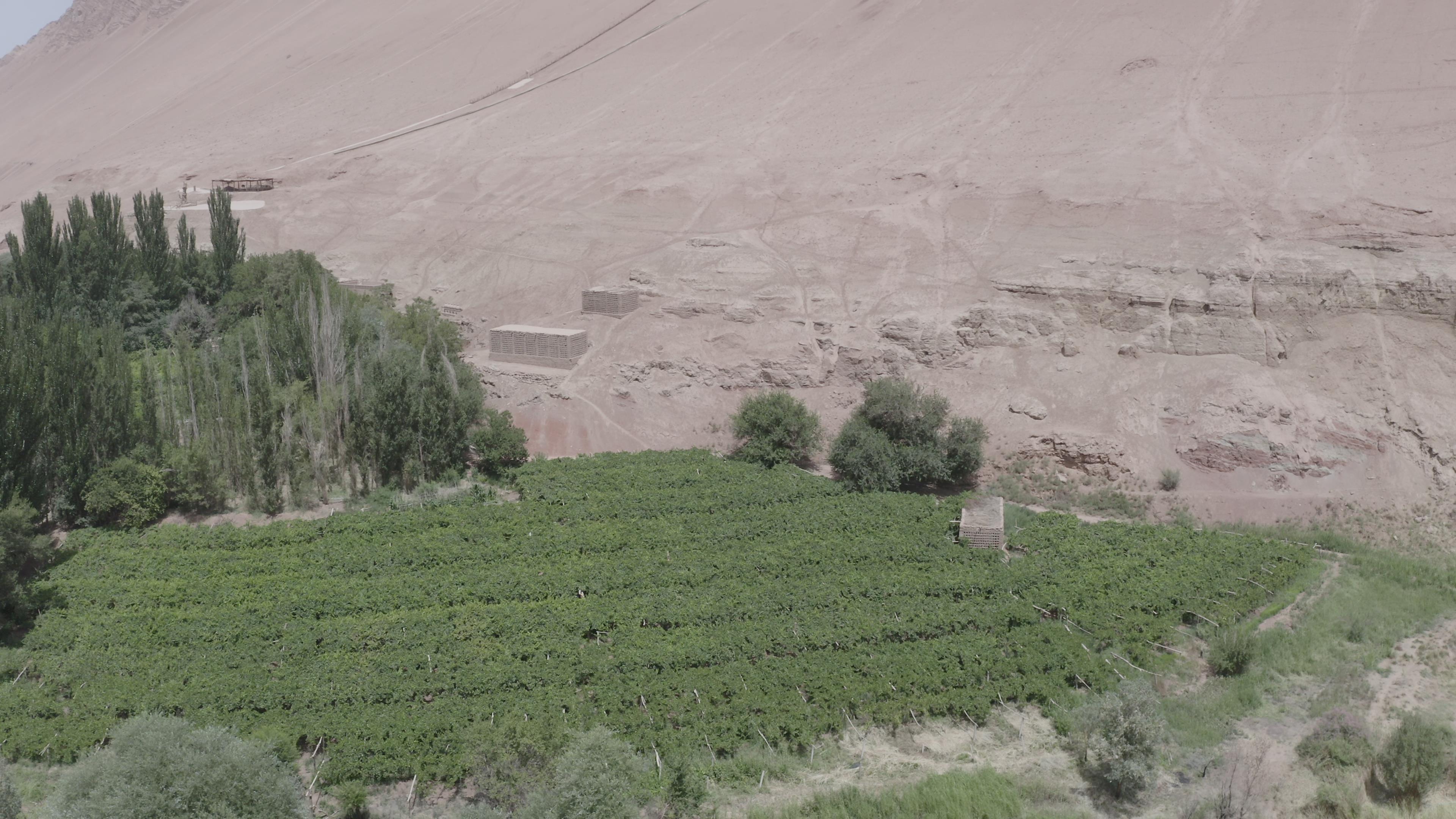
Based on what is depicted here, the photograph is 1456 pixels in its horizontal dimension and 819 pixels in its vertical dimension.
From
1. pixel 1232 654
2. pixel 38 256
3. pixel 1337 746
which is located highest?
pixel 38 256

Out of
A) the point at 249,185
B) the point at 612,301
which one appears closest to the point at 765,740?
the point at 612,301

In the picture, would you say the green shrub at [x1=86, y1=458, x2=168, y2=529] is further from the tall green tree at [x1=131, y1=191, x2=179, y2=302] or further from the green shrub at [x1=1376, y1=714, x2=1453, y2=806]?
the green shrub at [x1=1376, y1=714, x2=1453, y2=806]

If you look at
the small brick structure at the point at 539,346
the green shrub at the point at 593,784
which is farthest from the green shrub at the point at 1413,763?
the small brick structure at the point at 539,346

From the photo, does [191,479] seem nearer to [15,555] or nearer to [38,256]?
[15,555]

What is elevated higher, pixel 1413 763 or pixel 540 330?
A: pixel 540 330

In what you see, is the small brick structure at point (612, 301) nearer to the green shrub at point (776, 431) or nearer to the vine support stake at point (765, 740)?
the green shrub at point (776, 431)

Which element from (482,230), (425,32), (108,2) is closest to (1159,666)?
(482,230)

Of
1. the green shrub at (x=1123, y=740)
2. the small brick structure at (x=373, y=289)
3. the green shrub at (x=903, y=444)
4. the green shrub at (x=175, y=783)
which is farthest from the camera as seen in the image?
the small brick structure at (x=373, y=289)
